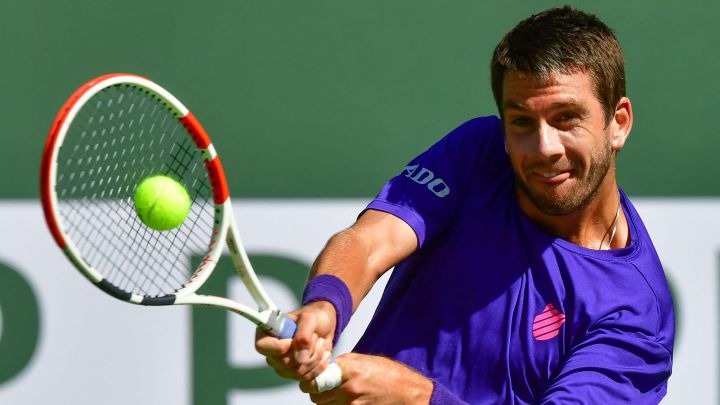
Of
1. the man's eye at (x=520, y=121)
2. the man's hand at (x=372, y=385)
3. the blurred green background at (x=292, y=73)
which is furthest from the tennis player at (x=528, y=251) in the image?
the blurred green background at (x=292, y=73)

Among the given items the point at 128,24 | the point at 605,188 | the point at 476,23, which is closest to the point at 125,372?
the point at 128,24

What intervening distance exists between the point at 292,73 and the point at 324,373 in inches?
86.8

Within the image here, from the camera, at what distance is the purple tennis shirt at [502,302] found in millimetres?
2926

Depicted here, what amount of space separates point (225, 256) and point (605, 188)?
179 centimetres

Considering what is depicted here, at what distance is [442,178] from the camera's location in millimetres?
2990

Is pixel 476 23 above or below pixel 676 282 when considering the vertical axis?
above

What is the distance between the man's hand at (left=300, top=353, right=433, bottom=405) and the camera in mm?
2506

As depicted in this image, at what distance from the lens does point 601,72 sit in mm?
2910

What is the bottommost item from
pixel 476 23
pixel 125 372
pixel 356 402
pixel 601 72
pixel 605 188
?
pixel 125 372

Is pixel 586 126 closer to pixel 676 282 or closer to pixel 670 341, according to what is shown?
pixel 670 341

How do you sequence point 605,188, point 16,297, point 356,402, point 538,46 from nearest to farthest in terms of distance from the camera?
1. point 356,402
2. point 538,46
3. point 605,188
4. point 16,297

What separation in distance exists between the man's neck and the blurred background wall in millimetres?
1410

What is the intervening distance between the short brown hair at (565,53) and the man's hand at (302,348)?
0.82 metres

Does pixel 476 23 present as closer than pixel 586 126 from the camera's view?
No
